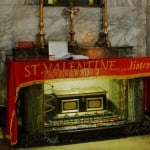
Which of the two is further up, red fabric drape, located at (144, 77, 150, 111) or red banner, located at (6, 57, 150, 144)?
red banner, located at (6, 57, 150, 144)

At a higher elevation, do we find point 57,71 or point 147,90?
point 57,71

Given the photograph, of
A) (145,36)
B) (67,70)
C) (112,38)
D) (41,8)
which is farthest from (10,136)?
(145,36)

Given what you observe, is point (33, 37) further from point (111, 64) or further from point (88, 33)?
point (111, 64)

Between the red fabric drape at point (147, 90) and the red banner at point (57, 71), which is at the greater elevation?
the red banner at point (57, 71)

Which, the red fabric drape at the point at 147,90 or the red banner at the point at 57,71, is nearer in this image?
the red banner at the point at 57,71

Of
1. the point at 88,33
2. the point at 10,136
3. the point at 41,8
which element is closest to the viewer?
the point at 10,136

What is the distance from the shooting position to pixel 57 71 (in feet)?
10.9

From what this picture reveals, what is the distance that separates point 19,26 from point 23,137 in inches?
56.1

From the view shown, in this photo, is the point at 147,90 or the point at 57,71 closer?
the point at 57,71

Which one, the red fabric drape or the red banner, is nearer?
the red banner

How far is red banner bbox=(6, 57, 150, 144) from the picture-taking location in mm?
3201

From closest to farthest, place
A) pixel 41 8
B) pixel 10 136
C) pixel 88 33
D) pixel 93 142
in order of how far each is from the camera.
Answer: pixel 10 136
pixel 93 142
pixel 41 8
pixel 88 33

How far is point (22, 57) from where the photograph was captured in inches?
148

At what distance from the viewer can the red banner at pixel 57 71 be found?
3.20 m
